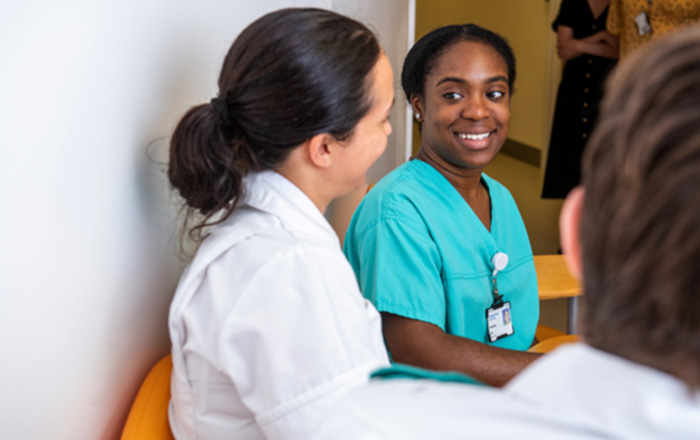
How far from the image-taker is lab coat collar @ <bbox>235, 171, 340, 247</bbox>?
108 centimetres

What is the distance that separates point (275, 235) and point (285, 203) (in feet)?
0.26

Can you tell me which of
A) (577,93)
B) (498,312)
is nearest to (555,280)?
(498,312)

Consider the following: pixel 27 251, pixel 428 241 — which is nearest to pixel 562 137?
pixel 428 241

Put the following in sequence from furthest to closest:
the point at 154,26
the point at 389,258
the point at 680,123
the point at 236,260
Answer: the point at 389,258, the point at 154,26, the point at 236,260, the point at 680,123

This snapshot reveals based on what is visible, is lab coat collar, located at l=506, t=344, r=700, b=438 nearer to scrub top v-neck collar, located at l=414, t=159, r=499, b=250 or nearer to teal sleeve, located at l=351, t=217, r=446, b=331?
teal sleeve, located at l=351, t=217, r=446, b=331

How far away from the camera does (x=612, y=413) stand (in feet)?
1.60

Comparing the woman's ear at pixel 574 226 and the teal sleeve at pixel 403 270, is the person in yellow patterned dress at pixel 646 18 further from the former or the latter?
the woman's ear at pixel 574 226

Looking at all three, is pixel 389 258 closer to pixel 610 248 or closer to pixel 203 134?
pixel 203 134

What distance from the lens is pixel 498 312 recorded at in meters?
1.52

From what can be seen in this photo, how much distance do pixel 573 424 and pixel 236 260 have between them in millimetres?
598

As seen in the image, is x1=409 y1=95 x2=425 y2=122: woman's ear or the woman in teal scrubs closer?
the woman in teal scrubs

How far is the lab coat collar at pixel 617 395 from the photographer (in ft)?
1.55

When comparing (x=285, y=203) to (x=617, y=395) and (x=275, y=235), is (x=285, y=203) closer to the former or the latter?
(x=275, y=235)

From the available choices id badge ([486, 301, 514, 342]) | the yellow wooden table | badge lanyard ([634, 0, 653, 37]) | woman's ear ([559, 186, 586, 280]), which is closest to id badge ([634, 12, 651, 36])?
badge lanyard ([634, 0, 653, 37])
